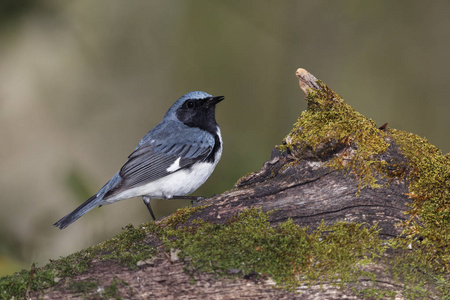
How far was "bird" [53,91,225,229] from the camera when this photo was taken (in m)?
4.83

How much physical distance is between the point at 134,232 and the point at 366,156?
1894mm

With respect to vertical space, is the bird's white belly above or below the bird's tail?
above

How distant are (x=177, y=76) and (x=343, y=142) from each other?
12.7 feet

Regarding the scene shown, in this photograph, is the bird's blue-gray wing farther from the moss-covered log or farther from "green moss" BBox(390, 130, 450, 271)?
"green moss" BBox(390, 130, 450, 271)

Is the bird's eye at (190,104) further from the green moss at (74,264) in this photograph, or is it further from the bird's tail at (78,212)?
the green moss at (74,264)

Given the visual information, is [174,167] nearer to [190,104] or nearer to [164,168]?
[164,168]

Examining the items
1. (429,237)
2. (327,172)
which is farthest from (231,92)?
(429,237)

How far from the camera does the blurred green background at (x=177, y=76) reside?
6.69 m

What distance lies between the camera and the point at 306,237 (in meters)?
3.36

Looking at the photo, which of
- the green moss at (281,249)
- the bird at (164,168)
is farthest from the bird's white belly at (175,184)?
the green moss at (281,249)

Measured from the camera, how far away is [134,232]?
12.0 ft

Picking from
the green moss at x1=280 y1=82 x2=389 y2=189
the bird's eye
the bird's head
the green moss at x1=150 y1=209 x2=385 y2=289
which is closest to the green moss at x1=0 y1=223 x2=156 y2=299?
the green moss at x1=150 y1=209 x2=385 y2=289

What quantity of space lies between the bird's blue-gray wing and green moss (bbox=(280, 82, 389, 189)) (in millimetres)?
1329

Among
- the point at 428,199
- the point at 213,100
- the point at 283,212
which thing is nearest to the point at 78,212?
the point at 213,100
